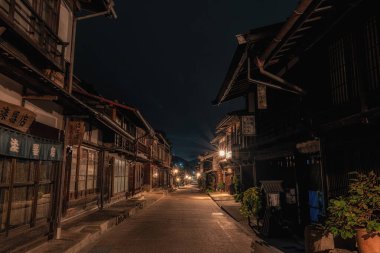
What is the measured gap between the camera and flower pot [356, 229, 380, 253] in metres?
5.53

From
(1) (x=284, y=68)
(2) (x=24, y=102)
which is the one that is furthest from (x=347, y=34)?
(2) (x=24, y=102)

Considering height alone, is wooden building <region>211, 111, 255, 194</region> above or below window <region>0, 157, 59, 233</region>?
above

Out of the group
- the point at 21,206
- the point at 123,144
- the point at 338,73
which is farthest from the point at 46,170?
the point at 123,144

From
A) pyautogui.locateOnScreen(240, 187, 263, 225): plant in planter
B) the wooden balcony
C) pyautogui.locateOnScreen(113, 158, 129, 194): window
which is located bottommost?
pyautogui.locateOnScreen(240, 187, 263, 225): plant in planter

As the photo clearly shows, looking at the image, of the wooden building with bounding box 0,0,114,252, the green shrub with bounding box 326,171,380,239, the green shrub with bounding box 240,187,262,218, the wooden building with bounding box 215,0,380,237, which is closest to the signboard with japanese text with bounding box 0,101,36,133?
the wooden building with bounding box 0,0,114,252

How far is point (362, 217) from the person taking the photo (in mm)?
5887

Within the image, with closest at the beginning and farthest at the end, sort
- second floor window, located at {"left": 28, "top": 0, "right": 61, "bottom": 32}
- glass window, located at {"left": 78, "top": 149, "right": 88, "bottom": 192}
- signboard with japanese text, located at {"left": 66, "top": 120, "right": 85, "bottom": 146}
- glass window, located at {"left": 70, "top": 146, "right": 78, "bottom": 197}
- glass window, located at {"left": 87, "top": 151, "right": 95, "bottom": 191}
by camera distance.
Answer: second floor window, located at {"left": 28, "top": 0, "right": 61, "bottom": 32}
signboard with japanese text, located at {"left": 66, "top": 120, "right": 85, "bottom": 146}
glass window, located at {"left": 70, "top": 146, "right": 78, "bottom": 197}
glass window, located at {"left": 78, "top": 149, "right": 88, "bottom": 192}
glass window, located at {"left": 87, "top": 151, "right": 95, "bottom": 191}

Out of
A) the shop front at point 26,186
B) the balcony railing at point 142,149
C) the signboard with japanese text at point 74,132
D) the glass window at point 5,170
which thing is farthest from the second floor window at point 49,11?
the balcony railing at point 142,149

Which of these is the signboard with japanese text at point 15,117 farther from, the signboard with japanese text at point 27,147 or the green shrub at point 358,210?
the green shrub at point 358,210

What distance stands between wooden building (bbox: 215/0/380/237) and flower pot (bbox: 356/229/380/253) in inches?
70.2

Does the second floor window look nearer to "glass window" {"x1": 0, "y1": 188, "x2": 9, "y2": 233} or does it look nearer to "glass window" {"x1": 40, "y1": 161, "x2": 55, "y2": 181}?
"glass window" {"x1": 40, "y1": 161, "x2": 55, "y2": 181}

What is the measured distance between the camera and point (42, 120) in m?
10.1

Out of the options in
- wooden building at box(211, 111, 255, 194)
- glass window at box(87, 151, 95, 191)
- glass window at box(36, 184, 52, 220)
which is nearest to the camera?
glass window at box(36, 184, 52, 220)

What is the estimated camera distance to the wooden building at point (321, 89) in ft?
22.8
